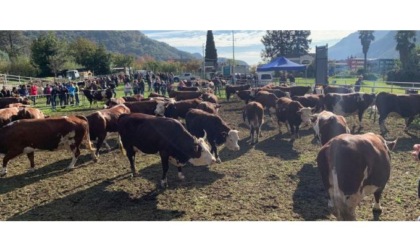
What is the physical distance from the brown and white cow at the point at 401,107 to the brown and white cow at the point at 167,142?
799 centimetres

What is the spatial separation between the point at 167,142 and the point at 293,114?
6130 mm

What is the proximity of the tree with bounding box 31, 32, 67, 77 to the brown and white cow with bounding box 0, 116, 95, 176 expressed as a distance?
52.4 feet

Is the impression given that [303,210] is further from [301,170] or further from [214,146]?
[214,146]

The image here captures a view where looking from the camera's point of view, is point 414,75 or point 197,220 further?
point 414,75

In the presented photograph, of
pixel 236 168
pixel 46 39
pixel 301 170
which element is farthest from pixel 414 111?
pixel 46 39

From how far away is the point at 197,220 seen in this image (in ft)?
19.5

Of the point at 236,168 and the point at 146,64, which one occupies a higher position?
the point at 146,64

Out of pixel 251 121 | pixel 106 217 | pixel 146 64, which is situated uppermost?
pixel 146 64

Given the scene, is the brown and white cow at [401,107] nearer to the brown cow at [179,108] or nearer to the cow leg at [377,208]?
the brown cow at [179,108]

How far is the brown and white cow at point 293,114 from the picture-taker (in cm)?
1212

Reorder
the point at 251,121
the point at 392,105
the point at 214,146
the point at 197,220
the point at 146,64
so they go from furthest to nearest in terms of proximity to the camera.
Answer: the point at 146,64 → the point at 392,105 → the point at 251,121 → the point at 214,146 → the point at 197,220

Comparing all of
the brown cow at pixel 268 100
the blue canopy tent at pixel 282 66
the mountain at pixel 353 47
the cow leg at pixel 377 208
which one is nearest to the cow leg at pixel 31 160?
the cow leg at pixel 377 208

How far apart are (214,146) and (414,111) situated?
25.9ft

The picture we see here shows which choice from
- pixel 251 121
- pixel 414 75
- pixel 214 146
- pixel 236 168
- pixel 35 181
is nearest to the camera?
pixel 35 181
